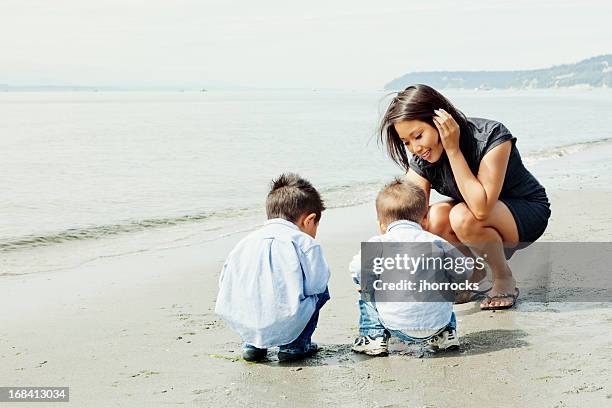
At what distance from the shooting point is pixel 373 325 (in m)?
3.82

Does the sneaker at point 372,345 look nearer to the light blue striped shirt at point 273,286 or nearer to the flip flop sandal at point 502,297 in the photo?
the light blue striped shirt at point 273,286

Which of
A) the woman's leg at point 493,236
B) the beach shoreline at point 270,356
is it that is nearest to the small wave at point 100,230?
the beach shoreline at point 270,356

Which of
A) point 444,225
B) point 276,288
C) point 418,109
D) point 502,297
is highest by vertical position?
point 418,109

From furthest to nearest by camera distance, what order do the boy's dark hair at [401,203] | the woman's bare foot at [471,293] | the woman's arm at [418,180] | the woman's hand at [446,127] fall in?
1. the woman's arm at [418,180]
2. the woman's bare foot at [471,293]
3. the woman's hand at [446,127]
4. the boy's dark hair at [401,203]

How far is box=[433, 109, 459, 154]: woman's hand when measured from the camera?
4227mm

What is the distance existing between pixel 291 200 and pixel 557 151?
1536cm

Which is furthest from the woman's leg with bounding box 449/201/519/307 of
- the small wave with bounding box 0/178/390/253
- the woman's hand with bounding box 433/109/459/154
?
the small wave with bounding box 0/178/390/253

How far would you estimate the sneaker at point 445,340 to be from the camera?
3732mm

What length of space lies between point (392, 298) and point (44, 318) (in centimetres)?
233

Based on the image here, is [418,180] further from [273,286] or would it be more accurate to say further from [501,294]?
[273,286]

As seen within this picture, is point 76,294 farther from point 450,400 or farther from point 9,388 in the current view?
point 450,400

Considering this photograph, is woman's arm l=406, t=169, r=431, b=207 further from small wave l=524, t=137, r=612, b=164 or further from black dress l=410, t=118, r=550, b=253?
small wave l=524, t=137, r=612, b=164

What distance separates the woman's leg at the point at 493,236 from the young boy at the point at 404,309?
602mm

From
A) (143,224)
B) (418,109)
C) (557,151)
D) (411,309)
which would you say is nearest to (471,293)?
(411,309)
